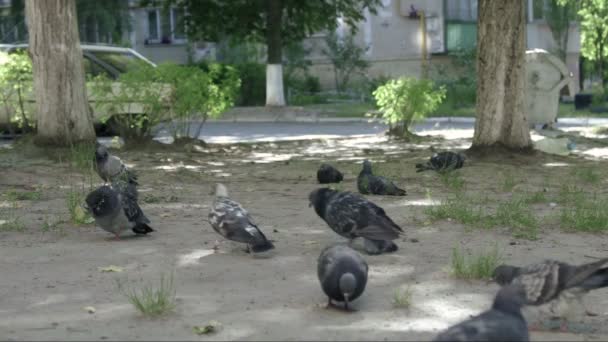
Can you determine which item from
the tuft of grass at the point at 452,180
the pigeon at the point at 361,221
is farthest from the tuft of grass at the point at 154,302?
the tuft of grass at the point at 452,180

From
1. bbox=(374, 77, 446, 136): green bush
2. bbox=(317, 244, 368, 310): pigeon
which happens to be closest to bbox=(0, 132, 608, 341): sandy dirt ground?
bbox=(317, 244, 368, 310): pigeon

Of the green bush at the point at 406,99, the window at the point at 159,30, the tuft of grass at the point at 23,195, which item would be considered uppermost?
the window at the point at 159,30

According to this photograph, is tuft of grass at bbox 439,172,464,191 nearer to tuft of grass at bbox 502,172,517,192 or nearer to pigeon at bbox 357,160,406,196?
tuft of grass at bbox 502,172,517,192

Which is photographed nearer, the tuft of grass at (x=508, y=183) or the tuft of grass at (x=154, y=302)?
the tuft of grass at (x=154, y=302)

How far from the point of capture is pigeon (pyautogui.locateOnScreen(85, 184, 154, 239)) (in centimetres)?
748

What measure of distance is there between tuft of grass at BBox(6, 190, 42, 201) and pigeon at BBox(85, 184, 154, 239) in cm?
260

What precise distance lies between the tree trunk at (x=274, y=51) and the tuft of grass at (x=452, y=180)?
14498 millimetres

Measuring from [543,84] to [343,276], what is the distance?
527 inches

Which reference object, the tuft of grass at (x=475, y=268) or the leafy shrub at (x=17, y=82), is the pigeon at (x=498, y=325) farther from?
the leafy shrub at (x=17, y=82)

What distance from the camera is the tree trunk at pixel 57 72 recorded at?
522 inches

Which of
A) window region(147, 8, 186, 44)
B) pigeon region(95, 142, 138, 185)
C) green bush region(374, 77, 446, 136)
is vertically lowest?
pigeon region(95, 142, 138, 185)

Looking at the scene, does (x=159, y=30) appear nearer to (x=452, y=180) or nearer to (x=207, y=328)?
(x=452, y=180)

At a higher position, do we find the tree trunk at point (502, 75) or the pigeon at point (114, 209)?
the tree trunk at point (502, 75)

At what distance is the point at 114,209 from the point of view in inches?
294
